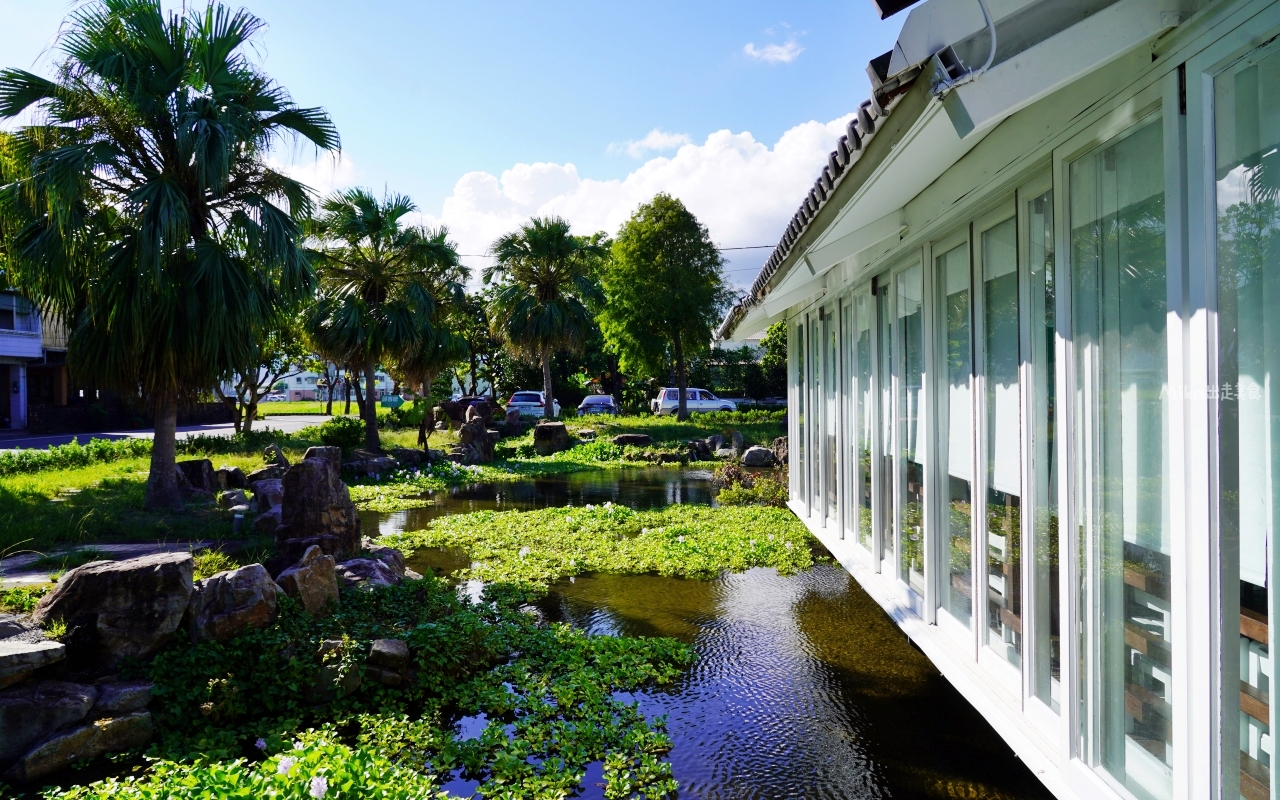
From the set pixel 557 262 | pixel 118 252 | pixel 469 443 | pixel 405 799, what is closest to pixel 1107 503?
pixel 405 799

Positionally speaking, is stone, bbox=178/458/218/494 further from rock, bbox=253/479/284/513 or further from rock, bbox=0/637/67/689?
rock, bbox=0/637/67/689

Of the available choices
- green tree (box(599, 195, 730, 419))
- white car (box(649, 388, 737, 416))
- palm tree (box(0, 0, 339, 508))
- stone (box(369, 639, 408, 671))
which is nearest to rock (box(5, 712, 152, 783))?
stone (box(369, 639, 408, 671))

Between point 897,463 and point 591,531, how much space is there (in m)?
6.20

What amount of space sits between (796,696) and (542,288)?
947 inches

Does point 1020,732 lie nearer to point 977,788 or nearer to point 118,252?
point 977,788

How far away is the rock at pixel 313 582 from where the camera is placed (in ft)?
19.7

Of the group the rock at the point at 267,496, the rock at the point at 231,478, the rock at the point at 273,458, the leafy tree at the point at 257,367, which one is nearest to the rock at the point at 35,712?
the rock at the point at 267,496

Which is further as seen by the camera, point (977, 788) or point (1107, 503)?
point (977, 788)

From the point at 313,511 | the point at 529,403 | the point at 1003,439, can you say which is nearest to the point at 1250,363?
the point at 1003,439

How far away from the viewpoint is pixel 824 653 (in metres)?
5.80

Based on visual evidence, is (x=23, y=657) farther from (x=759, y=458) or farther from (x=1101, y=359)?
(x=759, y=458)

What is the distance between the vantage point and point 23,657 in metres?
4.45

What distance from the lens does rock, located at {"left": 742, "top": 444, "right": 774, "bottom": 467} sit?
61.4ft

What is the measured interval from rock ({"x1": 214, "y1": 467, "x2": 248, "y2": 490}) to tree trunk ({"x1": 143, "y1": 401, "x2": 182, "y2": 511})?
2553 millimetres
